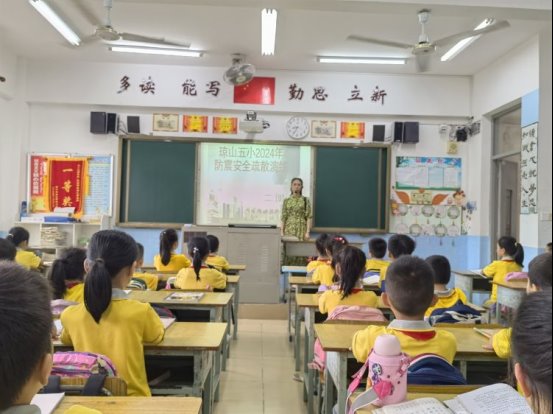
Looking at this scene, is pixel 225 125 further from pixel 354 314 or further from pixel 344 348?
pixel 344 348

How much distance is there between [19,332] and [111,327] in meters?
1.06

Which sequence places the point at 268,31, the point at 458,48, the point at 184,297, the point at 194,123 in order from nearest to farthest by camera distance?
the point at 184,297 < the point at 268,31 < the point at 458,48 < the point at 194,123

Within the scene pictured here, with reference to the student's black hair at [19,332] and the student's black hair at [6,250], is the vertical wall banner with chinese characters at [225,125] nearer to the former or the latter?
the student's black hair at [6,250]

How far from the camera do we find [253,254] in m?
6.05

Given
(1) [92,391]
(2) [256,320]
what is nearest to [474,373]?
(1) [92,391]

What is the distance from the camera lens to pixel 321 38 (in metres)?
5.68

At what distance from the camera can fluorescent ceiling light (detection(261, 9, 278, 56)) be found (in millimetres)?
4852

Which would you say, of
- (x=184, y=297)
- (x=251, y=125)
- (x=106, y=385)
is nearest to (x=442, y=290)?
(x=184, y=297)

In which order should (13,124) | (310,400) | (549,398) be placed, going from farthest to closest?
(13,124), (310,400), (549,398)

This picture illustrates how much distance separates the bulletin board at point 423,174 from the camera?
6.89m

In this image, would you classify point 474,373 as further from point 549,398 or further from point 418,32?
point 418,32

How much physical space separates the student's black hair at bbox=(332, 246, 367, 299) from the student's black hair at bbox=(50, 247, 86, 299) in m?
1.39

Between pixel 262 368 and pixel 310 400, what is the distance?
3.44ft

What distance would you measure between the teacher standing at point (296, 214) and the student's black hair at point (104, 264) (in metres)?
4.64
